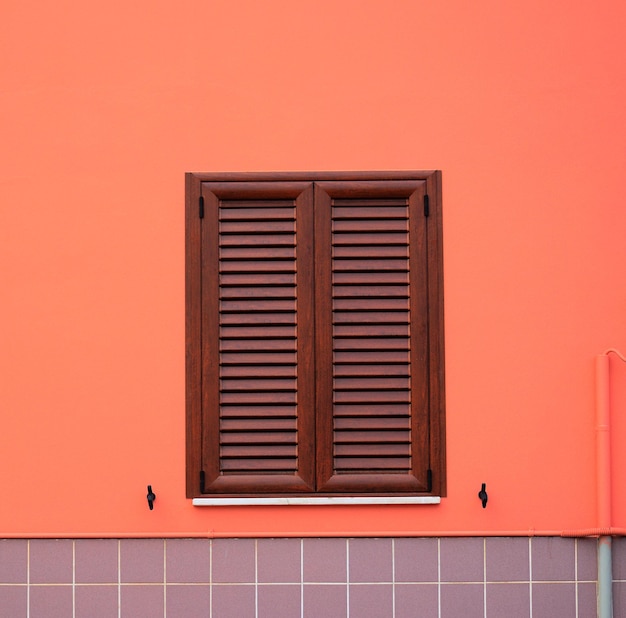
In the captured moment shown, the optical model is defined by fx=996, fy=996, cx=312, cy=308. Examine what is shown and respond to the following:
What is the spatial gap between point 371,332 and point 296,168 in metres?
0.81

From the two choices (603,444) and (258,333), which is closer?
(603,444)

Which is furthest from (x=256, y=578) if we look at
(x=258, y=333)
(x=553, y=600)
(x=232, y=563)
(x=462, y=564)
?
(x=553, y=600)

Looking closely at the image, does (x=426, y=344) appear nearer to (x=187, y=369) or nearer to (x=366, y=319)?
(x=366, y=319)

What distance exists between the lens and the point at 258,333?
448 centimetres

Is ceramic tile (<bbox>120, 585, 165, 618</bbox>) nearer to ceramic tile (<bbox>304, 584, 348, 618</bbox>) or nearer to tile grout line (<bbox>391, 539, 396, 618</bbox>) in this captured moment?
ceramic tile (<bbox>304, 584, 348, 618</bbox>)

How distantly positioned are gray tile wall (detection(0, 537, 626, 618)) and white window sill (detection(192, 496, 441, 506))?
0.17m

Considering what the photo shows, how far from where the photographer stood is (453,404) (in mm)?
4438

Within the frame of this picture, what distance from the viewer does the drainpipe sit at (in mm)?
4371

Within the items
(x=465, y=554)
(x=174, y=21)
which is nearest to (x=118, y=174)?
(x=174, y=21)

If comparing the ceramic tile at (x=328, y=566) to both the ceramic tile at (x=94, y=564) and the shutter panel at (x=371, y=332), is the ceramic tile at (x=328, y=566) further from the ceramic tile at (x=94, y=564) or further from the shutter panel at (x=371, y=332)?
the ceramic tile at (x=94, y=564)

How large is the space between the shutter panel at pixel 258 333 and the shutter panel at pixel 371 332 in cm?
8

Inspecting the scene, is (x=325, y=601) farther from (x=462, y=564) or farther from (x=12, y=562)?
(x=12, y=562)

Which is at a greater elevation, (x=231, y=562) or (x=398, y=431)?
(x=398, y=431)

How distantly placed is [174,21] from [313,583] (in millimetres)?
2599
